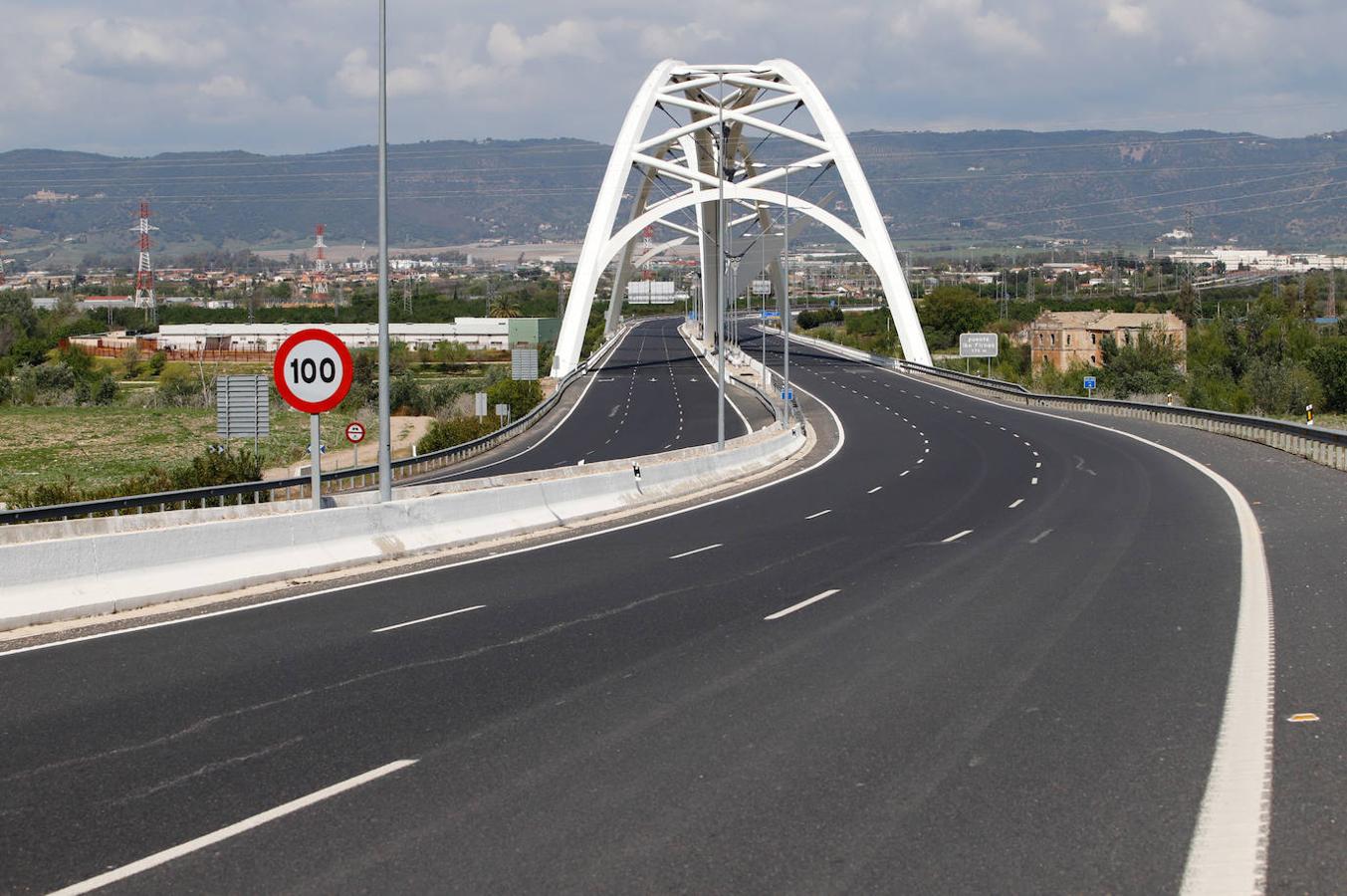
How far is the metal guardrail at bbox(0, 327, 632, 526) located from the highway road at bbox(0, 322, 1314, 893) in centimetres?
1503

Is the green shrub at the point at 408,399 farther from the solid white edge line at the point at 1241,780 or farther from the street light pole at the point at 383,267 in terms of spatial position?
the solid white edge line at the point at 1241,780

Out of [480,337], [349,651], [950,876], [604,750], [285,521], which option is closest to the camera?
[950,876]

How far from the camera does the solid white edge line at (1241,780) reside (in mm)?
6312

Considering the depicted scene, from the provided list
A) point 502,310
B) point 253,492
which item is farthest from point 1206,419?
point 502,310

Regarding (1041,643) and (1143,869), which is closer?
(1143,869)

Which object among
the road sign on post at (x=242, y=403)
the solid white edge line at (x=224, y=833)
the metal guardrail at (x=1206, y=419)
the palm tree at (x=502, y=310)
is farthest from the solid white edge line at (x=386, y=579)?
the palm tree at (x=502, y=310)

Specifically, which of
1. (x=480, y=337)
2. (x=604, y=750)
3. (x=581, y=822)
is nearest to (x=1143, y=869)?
(x=581, y=822)

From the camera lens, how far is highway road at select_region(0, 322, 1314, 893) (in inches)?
258

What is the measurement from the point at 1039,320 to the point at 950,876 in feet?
448

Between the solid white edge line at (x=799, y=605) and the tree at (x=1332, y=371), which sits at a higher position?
the solid white edge line at (x=799, y=605)

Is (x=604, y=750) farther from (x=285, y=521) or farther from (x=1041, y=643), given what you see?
(x=285, y=521)

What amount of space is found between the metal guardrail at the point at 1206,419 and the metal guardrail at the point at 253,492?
73.9 feet

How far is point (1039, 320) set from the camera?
139 metres

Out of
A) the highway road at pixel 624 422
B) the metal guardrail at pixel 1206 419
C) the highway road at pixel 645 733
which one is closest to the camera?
the highway road at pixel 645 733
